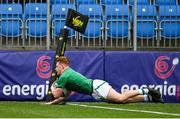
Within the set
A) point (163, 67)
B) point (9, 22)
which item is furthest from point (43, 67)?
point (163, 67)

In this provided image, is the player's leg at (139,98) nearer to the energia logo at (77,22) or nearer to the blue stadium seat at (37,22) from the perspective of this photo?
the energia logo at (77,22)

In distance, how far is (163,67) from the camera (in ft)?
49.3

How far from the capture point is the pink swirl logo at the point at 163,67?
1500cm

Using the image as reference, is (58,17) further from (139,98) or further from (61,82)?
Result: (139,98)

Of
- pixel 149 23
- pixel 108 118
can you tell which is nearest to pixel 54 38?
pixel 149 23

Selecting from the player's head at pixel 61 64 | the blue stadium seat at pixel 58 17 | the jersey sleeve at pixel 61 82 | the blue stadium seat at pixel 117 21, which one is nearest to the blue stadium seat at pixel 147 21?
the blue stadium seat at pixel 117 21

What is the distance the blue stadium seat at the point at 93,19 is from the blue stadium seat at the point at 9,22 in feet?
6.09

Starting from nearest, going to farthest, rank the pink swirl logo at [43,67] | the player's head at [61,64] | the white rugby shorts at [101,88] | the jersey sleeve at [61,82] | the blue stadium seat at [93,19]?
the white rugby shorts at [101,88] → the jersey sleeve at [61,82] → the player's head at [61,64] → the pink swirl logo at [43,67] → the blue stadium seat at [93,19]

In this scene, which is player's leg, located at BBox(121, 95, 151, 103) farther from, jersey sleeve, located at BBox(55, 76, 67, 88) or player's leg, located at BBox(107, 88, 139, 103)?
jersey sleeve, located at BBox(55, 76, 67, 88)

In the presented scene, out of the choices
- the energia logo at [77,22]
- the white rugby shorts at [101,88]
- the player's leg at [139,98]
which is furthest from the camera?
the energia logo at [77,22]

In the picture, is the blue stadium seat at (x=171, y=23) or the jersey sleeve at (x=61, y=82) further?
the blue stadium seat at (x=171, y=23)

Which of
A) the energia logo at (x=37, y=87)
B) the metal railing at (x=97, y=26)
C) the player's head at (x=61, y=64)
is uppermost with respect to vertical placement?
the metal railing at (x=97, y=26)

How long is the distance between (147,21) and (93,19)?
1560 millimetres

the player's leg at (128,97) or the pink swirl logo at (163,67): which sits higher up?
the pink swirl logo at (163,67)
